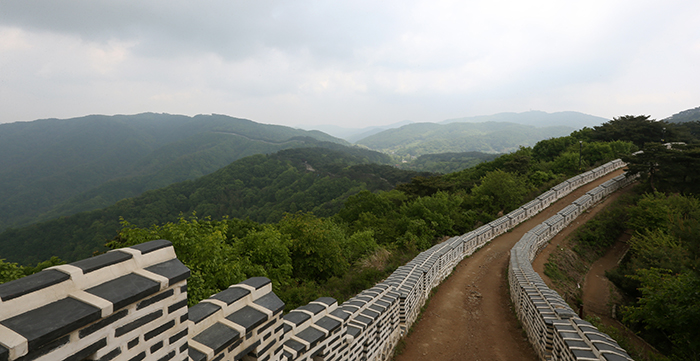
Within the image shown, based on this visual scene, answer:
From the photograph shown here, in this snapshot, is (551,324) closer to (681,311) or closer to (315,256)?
(681,311)

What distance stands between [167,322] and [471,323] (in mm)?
10195

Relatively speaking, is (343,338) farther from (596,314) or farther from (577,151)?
(577,151)

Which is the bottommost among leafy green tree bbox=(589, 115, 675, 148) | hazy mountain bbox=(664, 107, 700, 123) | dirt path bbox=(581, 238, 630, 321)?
dirt path bbox=(581, 238, 630, 321)

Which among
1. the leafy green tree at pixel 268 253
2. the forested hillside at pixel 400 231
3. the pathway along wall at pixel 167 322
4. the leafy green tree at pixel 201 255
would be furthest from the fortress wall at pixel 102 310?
the leafy green tree at pixel 268 253

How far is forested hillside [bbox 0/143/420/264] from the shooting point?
74.4 meters

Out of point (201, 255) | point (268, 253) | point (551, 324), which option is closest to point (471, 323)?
point (551, 324)

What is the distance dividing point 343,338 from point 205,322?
9.48 feet

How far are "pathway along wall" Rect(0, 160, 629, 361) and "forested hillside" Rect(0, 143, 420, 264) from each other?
59.6 metres

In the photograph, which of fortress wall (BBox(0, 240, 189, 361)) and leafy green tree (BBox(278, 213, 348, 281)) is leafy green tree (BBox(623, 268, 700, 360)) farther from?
fortress wall (BBox(0, 240, 189, 361))

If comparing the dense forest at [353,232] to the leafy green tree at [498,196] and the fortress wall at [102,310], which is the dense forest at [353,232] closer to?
the leafy green tree at [498,196]

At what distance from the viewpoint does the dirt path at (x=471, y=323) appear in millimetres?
8859

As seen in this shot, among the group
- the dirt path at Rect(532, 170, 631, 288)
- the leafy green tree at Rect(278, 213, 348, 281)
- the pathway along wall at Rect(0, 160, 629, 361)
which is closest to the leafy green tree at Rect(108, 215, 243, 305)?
the leafy green tree at Rect(278, 213, 348, 281)

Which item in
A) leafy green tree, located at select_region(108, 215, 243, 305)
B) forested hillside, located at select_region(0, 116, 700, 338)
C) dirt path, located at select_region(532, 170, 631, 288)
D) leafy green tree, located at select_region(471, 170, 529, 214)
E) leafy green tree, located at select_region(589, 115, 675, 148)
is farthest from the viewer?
leafy green tree, located at select_region(589, 115, 675, 148)

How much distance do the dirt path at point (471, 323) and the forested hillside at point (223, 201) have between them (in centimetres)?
5210
